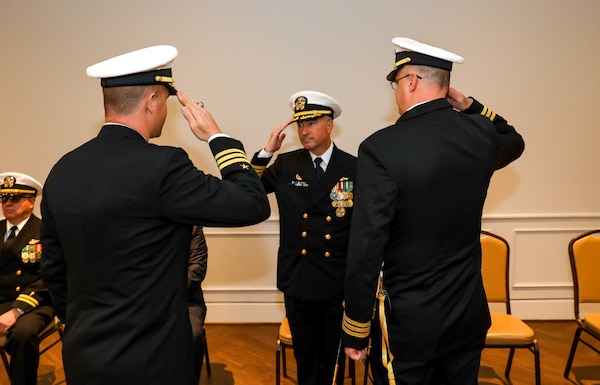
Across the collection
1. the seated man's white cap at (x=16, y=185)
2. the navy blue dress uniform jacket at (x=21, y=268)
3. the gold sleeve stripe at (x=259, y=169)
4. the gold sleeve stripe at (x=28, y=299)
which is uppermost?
the gold sleeve stripe at (x=259, y=169)

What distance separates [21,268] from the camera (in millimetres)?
3123

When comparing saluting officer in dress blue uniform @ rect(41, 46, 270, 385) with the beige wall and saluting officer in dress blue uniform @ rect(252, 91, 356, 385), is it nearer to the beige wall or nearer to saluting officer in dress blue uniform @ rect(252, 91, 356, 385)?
saluting officer in dress blue uniform @ rect(252, 91, 356, 385)

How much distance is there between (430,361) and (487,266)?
175 cm

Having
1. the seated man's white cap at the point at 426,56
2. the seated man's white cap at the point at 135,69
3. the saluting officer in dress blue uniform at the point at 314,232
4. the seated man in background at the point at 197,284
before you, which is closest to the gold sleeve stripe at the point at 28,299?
the seated man in background at the point at 197,284

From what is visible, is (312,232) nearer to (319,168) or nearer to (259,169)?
(319,168)

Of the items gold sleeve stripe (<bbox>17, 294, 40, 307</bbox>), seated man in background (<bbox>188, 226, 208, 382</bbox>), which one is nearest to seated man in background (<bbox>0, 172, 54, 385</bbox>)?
gold sleeve stripe (<bbox>17, 294, 40, 307</bbox>)

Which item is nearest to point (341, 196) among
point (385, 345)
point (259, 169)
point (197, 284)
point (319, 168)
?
point (319, 168)

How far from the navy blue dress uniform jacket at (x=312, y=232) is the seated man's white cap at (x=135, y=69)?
4.35ft

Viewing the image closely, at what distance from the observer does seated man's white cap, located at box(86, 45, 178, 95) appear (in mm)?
1435

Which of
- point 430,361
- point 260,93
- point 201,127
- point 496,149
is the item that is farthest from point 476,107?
point 260,93

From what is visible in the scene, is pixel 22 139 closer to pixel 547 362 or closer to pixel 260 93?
pixel 260 93

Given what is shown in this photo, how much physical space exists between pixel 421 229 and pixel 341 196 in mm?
951

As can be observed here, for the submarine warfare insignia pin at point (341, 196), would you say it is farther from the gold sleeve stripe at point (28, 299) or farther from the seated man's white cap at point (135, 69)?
the gold sleeve stripe at point (28, 299)

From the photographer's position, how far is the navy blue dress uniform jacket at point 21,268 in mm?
3092
